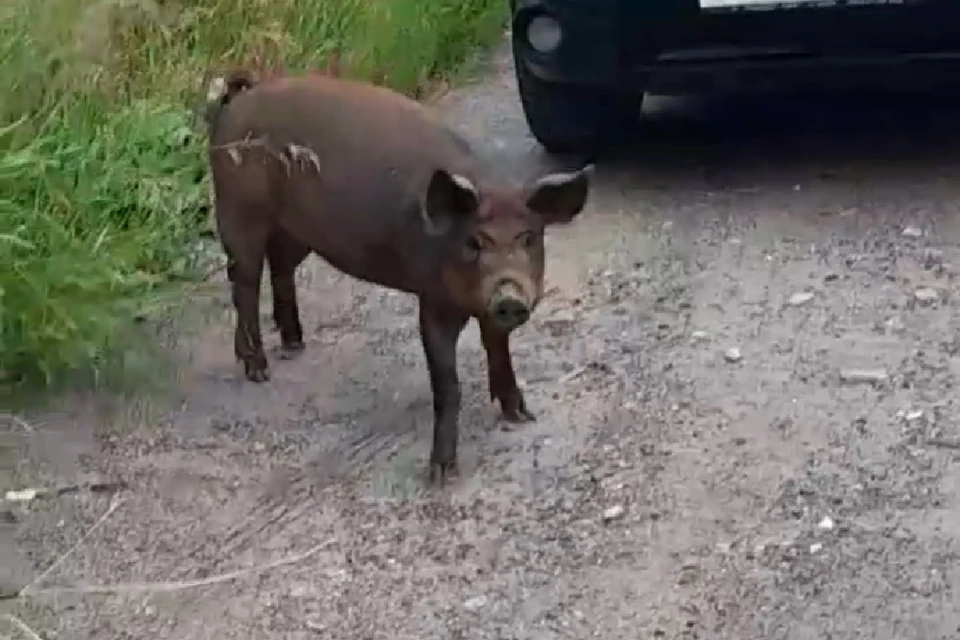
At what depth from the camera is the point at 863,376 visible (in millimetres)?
5133

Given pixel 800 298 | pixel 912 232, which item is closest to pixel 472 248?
pixel 800 298

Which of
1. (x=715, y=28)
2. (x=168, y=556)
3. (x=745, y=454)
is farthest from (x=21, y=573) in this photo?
(x=715, y=28)

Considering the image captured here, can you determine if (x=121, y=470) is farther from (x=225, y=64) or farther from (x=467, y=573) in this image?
(x=225, y=64)

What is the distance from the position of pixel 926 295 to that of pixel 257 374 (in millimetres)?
1836

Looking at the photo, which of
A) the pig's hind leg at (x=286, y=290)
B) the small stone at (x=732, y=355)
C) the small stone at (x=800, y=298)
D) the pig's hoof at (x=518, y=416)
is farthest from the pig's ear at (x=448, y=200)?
the small stone at (x=800, y=298)

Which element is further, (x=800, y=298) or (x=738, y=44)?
(x=738, y=44)

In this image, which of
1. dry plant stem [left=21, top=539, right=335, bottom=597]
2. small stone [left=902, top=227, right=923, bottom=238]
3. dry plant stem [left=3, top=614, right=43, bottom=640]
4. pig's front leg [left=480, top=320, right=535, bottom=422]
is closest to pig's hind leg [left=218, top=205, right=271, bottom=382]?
pig's front leg [left=480, top=320, right=535, bottom=422]

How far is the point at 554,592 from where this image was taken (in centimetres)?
414

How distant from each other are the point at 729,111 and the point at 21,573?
4091mm

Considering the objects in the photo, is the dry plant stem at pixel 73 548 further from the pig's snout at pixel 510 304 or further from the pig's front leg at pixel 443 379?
the pig's snout at pixel 510 304

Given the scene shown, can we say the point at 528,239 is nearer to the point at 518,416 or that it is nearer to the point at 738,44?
the point at 518,416

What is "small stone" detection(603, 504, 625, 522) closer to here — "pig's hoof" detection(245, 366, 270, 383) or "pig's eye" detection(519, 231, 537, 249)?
"pig's eye" detection(519, 231, 537, 249)

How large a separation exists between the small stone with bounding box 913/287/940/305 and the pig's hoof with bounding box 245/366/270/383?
1.78 metres

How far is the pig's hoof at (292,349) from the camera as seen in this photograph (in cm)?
557
